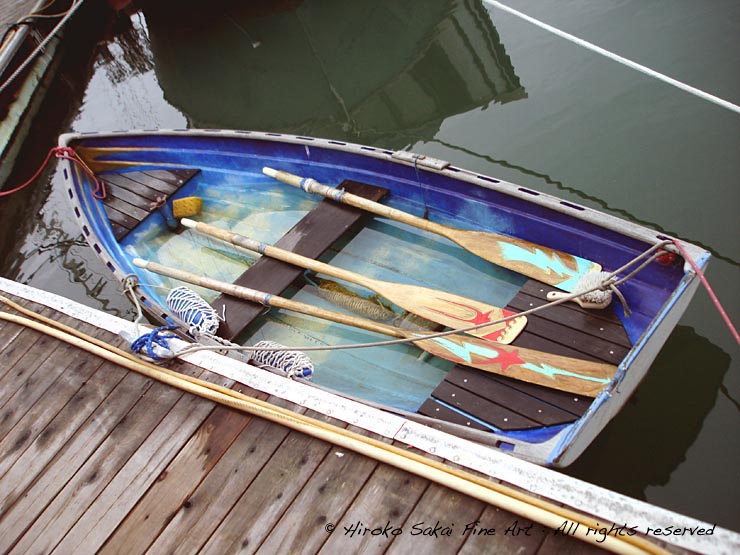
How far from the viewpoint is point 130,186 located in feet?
21.4

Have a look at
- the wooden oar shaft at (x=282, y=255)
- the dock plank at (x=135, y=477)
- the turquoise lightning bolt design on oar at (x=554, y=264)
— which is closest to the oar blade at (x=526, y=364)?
the turquoise lightning bolt design on oar at (x=554, y=264)

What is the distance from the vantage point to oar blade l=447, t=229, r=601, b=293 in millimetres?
4395

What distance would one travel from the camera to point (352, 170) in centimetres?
567

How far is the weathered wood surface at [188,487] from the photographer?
2.93 metres

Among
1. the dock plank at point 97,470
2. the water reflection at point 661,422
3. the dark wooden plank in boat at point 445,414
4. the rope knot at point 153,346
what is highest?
the rope knot at point 153,346

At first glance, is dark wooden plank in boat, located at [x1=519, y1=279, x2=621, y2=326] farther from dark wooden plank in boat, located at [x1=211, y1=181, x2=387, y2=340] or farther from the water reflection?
dark wooden plank in boat, located at [x1=211, y1=181, x2=387, y2=340]

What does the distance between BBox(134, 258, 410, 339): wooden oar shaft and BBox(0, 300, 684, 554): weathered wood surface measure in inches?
39.8

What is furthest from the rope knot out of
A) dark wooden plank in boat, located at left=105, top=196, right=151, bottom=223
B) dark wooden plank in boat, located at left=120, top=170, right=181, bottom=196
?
dark wooden plank in boat, located at left=120, top=170, right=181, bottom=196

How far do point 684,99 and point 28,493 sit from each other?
6.95m

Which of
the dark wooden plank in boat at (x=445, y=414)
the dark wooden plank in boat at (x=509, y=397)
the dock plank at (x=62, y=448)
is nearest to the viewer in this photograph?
the dock plank at (x=62, y=448)

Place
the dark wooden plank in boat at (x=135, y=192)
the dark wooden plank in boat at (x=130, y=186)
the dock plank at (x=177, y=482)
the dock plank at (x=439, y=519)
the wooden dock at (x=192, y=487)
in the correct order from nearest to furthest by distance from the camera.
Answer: the dock plank at (x=439, y=519) < the wooden dock at (x=192, y=487) < the dock plank at (x=177, y=482) < the dark wooden plank in boat at (x=135, y=192) < the dark wooden plank in boat at (x=130, y=186)

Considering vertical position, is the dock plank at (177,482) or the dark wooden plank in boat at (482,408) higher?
the dock plank at (177,482)

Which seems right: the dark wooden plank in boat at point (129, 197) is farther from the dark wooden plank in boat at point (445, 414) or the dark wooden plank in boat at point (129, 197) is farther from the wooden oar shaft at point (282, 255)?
the dark wooden plank in boat at point (445, 414)

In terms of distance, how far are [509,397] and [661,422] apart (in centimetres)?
131
